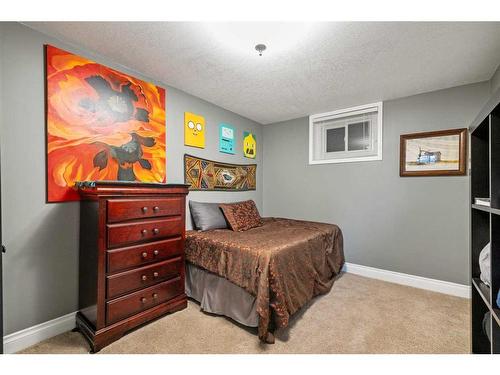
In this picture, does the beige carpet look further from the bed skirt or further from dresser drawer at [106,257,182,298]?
dresser drawer at [106,257,182,298]

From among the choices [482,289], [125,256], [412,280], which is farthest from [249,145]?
[482,289]

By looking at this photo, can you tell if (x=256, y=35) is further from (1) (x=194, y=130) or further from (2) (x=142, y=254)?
(2) (x=142, y=254)

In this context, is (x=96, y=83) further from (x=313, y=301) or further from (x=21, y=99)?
(x=313, y=301)

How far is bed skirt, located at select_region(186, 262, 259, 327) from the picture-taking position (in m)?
1.79

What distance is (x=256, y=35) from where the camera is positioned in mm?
1674

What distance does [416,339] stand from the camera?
1681 mm

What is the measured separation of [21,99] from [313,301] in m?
2.94

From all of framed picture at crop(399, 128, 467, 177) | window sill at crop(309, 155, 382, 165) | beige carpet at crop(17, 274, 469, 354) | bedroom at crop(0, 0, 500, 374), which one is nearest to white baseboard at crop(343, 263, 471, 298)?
bedroom at crop(0, 0, 500, 374)

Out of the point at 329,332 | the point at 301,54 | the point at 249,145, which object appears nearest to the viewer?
the point at 329,332

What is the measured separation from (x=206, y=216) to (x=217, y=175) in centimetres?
70

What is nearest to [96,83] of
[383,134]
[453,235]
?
[383,134]

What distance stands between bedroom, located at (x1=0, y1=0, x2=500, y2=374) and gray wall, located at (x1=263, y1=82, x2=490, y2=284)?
0.02 metres
